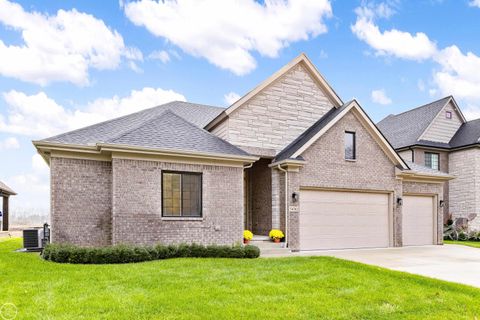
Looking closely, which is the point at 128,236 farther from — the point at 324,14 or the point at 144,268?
the point at 324,14

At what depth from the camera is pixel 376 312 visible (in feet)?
20.5

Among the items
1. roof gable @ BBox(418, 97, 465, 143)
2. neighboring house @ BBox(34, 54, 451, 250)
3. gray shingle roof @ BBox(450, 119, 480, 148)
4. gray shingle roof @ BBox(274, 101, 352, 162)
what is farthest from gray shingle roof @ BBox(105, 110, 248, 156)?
gray shingle roof @ BBox(450, 119, 480, 148)

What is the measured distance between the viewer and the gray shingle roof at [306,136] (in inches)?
591

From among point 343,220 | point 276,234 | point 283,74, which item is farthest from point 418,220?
point 283,74

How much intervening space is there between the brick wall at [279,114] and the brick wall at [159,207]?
2.41 m

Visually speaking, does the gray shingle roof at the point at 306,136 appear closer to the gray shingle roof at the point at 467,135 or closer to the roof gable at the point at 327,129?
the roof gable at the point at 327,129

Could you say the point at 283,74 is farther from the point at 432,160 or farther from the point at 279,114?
the point at 432,160

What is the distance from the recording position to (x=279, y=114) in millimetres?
16125

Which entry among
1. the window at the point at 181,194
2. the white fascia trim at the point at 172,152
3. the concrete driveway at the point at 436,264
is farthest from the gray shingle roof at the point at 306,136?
the concrete driveway at the point at 436,264

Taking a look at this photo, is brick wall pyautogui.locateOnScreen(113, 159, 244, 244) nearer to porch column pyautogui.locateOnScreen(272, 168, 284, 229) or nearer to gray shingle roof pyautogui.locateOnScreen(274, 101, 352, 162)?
porch column pyautogui.locateOnScreen(272, 168, 284, 229)

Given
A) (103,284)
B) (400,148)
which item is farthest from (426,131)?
(103,284)

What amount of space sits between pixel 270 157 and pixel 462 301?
9.64 metres

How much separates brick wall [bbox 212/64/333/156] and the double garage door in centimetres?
283

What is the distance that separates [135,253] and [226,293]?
14.8 feet
